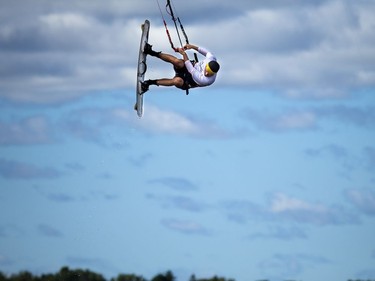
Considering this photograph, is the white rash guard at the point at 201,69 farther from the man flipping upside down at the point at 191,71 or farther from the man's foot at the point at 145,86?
the man's foot at the point at 145,86

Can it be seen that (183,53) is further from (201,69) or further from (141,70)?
(141,70)

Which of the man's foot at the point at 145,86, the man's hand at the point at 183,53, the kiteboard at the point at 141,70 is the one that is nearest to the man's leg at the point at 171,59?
the man's hand at the point at 183,53

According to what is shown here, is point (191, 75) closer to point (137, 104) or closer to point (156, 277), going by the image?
point (137, 104)

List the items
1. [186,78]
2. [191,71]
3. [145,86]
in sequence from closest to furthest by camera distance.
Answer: [191,71], [186,78], [145,86]

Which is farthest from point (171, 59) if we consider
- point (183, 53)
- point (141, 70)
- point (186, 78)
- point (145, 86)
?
point (141, 70)

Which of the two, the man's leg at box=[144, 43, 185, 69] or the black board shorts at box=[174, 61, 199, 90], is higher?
the man's leg at box=[144, 43, 185, 69]

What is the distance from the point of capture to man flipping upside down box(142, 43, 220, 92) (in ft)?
106

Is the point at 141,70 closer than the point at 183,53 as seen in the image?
No

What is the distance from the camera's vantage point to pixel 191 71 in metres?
32.5

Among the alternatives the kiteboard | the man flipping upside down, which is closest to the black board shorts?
the man flipping upside down

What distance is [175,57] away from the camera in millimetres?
32719

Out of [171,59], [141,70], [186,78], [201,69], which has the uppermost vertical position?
[141,70]

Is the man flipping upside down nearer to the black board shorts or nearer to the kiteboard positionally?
the black board shorts

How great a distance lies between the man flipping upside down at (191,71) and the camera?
3241 cm
